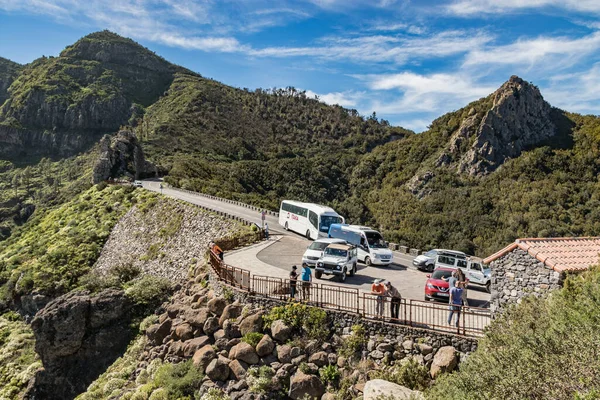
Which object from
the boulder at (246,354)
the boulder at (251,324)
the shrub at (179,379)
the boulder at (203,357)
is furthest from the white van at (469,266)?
the shrub at (179,379)

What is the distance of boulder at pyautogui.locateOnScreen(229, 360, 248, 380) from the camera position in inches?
489

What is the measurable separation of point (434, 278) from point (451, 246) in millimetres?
36355

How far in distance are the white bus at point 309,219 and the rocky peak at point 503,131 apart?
133ft

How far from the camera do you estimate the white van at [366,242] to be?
23.2 m

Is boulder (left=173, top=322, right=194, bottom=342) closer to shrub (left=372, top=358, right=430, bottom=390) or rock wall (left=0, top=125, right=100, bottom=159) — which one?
shrub (left=372, top=358, right=430, bottom=390)

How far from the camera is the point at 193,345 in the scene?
14445 mm

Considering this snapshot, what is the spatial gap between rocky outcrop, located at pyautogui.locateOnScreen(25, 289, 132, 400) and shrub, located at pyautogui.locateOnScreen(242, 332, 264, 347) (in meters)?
9.45

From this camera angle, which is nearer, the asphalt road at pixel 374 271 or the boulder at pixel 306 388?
the boulder at pixel 306 388

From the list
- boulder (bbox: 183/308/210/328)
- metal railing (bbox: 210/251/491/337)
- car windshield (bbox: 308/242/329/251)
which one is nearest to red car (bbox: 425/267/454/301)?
metal railing (bbox: 210/251/491/337)

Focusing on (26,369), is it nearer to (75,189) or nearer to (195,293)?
(195,293)

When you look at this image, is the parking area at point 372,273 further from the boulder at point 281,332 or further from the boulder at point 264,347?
the boulder at point 264,347

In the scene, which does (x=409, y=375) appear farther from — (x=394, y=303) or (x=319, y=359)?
(x=319, y=359)

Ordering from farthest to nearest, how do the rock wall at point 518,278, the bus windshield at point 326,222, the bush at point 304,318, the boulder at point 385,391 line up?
1. the bus windshield at point 326,222
2. the bush at point 304,318
3. the rock wall at point 518,278
4. the boulder at point 385,391


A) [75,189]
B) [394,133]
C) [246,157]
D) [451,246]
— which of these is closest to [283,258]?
[451,246]
